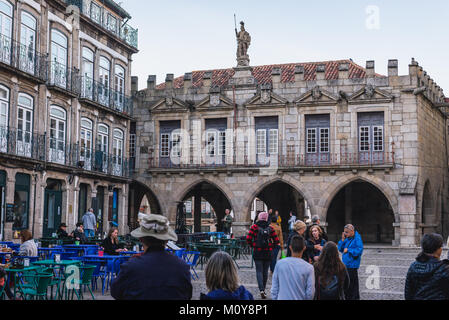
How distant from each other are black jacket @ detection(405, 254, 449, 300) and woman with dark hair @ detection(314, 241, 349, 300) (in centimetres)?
85

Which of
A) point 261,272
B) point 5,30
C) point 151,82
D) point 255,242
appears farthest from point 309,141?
point 261,272

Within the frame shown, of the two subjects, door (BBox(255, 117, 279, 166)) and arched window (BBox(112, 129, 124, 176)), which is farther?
door (BBox(255, 117, 279, 166))

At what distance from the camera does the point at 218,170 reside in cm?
2644

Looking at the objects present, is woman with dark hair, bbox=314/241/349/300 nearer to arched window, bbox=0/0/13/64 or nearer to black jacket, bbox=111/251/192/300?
black jacket, bbox=111/251/192/300

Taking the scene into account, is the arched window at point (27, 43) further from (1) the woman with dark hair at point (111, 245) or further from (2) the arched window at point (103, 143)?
(1) the woman with dark hair at point (111, 245)

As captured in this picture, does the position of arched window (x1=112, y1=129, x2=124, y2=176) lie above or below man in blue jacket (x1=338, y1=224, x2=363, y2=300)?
above

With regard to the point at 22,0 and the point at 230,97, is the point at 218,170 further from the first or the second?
the point at 22,0

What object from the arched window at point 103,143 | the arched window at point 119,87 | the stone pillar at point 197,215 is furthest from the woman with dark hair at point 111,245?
the stone pillar at point 197,215

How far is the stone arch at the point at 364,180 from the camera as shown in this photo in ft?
80.3

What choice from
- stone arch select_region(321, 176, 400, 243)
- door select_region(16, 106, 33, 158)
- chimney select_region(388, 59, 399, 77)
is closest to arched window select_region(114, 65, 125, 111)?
door select_region(16, 106, 33, 158)

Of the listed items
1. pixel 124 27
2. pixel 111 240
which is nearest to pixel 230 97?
pixel 124 27

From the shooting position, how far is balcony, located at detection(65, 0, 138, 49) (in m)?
22.6

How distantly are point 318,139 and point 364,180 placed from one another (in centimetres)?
254

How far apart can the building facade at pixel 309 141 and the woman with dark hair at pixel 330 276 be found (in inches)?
747
